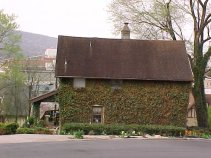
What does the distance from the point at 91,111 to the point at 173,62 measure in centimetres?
914

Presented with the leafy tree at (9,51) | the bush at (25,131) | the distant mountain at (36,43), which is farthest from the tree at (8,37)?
the distant mountain at (36,43)

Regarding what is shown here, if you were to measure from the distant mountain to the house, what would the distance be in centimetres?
8662

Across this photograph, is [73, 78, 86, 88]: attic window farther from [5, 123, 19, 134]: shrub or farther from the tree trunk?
the tree trunk

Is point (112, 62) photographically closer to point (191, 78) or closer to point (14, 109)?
point (191, 78)

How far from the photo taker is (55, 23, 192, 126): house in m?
44.7

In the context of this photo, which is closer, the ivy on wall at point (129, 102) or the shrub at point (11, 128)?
the shrub at point (11, 128)

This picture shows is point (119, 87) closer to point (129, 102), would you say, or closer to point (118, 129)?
point (129, 102)

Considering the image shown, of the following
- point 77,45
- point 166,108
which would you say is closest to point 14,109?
point 77,45

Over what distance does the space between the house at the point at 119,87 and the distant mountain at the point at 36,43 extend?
8662 centimetres

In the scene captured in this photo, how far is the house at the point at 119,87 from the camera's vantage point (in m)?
44.7

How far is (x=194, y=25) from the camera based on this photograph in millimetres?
52375

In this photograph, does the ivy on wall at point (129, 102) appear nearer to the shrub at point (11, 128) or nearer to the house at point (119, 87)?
the house at point (119, 87)

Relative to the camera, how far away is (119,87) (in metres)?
45.4

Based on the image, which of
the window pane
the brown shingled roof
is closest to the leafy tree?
the brown shingled roof
